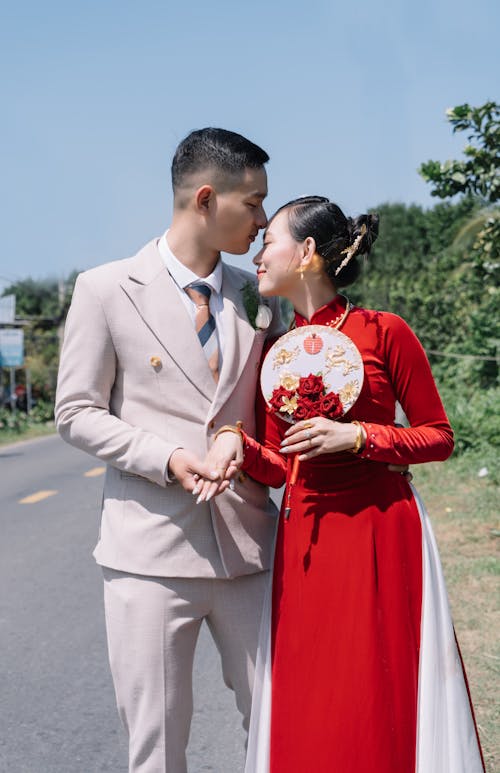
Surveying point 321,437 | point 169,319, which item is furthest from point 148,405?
point 321,437

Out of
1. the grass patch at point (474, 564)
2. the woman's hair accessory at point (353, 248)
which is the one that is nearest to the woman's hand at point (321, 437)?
the woman's hair accessory at point (353, 248)

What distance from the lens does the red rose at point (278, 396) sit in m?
2.57

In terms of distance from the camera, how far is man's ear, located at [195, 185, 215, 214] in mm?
2633

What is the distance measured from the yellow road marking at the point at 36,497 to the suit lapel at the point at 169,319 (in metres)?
8.71

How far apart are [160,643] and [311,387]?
0.78 meters

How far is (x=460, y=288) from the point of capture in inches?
1046

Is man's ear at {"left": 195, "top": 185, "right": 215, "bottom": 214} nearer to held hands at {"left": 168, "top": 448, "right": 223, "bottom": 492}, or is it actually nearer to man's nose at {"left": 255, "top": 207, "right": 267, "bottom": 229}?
man's nose at {"left": 255, "top": 207, "right": 267, "bottom": 229}

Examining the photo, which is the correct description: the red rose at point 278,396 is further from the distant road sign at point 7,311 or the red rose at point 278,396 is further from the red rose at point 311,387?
the distant road sign at point 7,311

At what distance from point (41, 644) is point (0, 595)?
49.3 inches

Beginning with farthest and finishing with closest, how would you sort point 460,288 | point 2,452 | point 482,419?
point 460,288 → point 2,452 → point 482,419

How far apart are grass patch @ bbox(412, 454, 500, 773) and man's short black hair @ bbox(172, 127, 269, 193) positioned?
2.36m

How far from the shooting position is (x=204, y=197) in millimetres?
2646

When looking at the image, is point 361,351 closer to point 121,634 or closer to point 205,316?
point 205,316

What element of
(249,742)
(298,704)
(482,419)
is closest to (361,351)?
(298,704)
